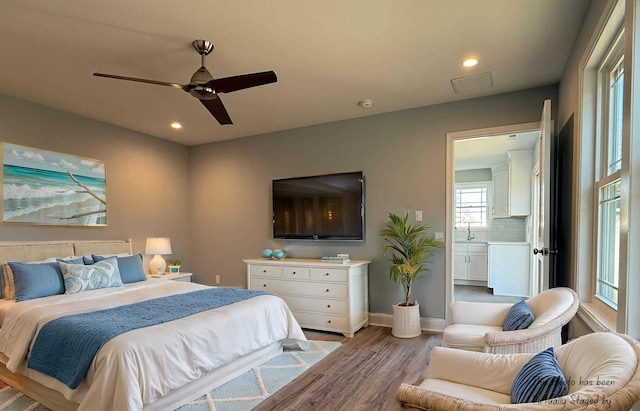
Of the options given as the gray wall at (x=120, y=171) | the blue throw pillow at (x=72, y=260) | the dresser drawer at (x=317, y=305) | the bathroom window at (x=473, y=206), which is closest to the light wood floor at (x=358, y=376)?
the dresser drawer at (x=317, y=305)

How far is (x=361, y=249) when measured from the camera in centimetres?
446

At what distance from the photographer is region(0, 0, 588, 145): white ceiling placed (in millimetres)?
2240

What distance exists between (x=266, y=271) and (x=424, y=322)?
2000 millimetres

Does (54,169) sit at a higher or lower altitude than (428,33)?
lower

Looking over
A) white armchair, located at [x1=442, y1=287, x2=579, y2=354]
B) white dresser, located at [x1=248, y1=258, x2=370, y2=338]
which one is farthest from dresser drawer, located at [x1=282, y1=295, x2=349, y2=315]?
white armchair, located at [x1=442, y1=287, x2=579, y2=354]

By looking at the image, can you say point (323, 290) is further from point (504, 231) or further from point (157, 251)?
point (504, 231)

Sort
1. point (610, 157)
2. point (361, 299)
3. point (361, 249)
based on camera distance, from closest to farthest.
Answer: point (610, 157)
point (361, 299)
point (361, 249)

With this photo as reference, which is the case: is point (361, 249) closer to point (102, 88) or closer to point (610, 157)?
point (610, 157)

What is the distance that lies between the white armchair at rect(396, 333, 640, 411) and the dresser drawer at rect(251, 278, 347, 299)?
86.7 inches

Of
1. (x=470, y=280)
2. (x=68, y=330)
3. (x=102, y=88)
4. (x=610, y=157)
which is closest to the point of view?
(x=610, y=157)

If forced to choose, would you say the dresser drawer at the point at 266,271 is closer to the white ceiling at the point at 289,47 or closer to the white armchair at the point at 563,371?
the white ceiling at the point at 289,47

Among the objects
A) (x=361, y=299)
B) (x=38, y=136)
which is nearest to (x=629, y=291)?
(x=361, y=299)

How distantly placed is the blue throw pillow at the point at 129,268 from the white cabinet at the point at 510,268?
556cm

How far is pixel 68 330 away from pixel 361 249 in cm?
308
